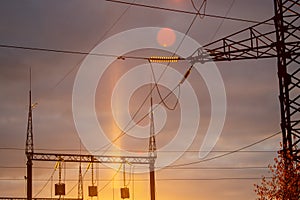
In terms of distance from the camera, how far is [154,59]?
2947cm

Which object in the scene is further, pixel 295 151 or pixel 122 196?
pixel 122 196

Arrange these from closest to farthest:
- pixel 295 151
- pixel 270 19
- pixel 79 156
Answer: pixel 295 151, pixel 270 19, pixel 79 156

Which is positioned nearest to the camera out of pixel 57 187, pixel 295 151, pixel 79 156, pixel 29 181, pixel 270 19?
pixel 295 151

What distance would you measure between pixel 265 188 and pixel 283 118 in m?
3.85

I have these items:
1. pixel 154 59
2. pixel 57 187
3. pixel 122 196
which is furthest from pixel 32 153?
pixel 154 59

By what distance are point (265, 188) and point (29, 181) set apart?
29.4 meters

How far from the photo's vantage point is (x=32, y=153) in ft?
191

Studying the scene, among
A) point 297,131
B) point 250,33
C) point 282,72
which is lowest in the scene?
point 297,131

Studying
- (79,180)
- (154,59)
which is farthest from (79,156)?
(154,59)

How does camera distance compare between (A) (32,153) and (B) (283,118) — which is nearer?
(B) (283,118)

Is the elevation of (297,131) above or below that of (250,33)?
below

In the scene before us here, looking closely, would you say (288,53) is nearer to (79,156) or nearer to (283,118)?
(283,118)

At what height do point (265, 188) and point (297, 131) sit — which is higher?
point (297, 131)

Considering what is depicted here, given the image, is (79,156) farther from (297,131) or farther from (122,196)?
(297,131)
